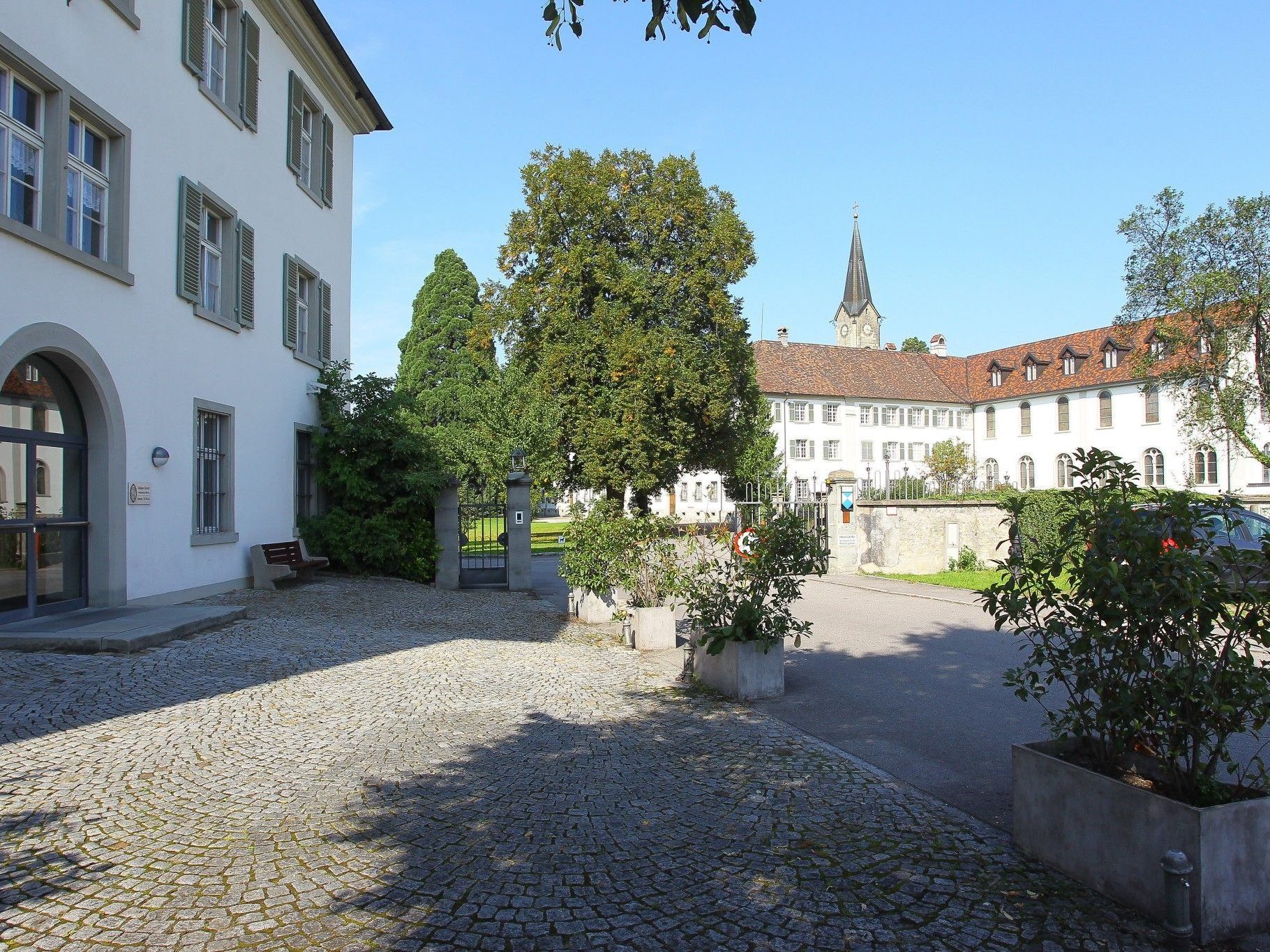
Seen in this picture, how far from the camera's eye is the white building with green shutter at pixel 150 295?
32.7 ft

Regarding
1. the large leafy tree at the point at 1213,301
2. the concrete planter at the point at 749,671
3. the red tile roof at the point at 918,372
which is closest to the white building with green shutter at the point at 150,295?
the concrete planter at the point at 749,671

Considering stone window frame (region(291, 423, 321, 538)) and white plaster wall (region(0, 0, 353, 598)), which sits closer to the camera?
white plaster wall (region(0, 0, 353, 598))

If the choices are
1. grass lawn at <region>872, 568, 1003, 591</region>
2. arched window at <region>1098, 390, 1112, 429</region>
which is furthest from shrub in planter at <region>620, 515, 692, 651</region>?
arched window at <region>1098, 390, 1112, 429</region>

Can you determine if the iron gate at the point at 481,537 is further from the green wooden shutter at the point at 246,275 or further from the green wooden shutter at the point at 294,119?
the green wooden shutter at the point at 294,119

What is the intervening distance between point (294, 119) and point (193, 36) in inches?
166

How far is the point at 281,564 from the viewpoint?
49.4ft

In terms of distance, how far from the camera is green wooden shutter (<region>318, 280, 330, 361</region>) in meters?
18.7

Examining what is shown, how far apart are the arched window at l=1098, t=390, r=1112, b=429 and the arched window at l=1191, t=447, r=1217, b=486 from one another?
7956 millimetres

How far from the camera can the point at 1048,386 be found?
59.3m

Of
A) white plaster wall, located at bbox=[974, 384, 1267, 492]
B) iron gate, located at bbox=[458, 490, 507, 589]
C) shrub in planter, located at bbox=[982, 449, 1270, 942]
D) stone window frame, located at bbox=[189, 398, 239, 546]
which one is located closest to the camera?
shrub in planter, located at bbox=[982, 449, 1270, 942]

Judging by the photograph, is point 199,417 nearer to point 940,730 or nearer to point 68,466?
point 68,466

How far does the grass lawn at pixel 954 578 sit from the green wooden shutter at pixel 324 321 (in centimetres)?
1309

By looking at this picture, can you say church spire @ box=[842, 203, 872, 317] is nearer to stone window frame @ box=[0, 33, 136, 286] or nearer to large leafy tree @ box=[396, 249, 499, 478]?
large leafy tree @ box=[396, 249, 499, 478]

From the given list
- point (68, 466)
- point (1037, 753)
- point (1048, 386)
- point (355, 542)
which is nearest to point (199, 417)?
point (68, 466)
